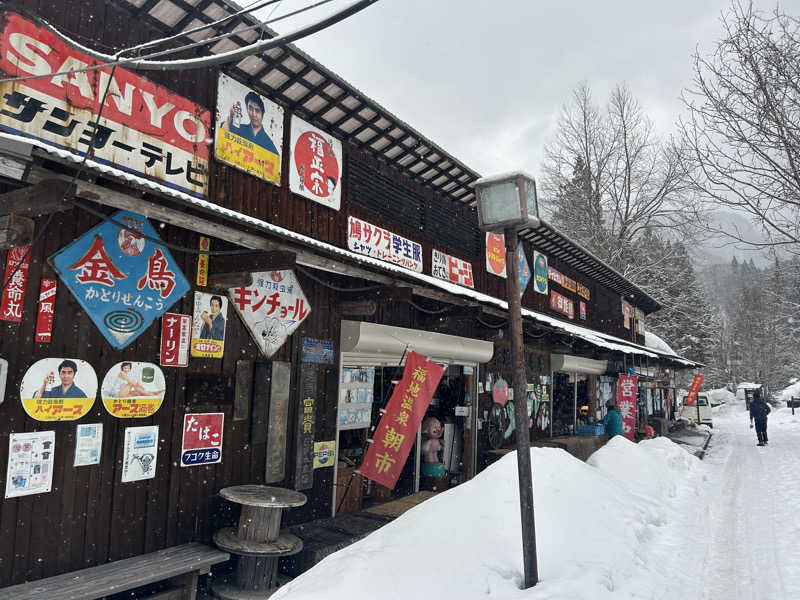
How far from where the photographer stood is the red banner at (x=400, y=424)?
7266mm

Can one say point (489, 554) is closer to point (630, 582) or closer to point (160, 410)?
point (630, 582)

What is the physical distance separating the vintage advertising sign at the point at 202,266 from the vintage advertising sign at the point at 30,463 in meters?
2.12

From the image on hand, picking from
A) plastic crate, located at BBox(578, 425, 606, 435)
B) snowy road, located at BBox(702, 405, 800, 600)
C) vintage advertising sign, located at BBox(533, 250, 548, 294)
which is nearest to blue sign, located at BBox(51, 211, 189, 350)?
snowy road, located at BBox(702, 405, 800, 600)

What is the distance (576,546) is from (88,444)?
193 inches

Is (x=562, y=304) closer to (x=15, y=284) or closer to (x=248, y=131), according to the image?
(x=248, y=131)

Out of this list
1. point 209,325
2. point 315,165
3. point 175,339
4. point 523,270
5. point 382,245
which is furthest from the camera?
point 523,270

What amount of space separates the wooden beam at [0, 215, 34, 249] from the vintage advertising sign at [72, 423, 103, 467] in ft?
6.24

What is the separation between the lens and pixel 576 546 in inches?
215

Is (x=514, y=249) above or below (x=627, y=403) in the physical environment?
above

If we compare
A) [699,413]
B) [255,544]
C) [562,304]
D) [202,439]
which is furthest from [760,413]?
[202,439]

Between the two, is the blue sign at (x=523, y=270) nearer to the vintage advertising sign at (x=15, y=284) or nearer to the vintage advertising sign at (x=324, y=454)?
the vintage advertising sign at (x=324, y=454)

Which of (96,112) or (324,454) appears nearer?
(96,112)

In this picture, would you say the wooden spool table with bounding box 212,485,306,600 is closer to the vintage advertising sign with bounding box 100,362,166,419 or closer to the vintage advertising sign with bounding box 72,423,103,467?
the vintage advertising sign with bounding box 100,362,166,419

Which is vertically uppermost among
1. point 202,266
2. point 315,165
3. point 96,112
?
point 315,165
